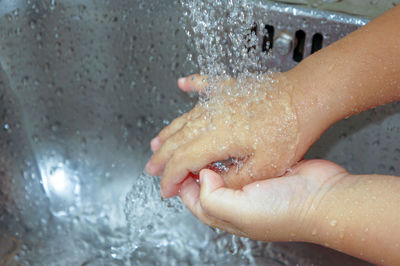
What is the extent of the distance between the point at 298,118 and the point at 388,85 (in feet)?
0.40

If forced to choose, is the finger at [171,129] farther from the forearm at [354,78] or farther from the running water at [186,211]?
the forearm at [354,78]

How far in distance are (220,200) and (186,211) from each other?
264 millimetres

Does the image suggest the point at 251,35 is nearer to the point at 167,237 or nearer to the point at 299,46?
the point at 299,46

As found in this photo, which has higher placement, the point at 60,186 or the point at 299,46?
the point at 299,46

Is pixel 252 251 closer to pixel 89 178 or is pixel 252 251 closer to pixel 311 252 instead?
pixel 311 252

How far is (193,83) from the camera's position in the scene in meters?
0.69

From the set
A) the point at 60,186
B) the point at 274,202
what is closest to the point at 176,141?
the point at 274,202

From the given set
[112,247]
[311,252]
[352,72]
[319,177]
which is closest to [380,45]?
[352,72]

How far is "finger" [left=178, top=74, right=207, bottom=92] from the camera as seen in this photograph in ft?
2.24

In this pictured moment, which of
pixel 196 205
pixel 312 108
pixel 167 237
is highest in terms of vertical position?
pixel 312 108

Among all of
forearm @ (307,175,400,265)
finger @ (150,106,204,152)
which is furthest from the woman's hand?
finger @ (150,106,204,152)

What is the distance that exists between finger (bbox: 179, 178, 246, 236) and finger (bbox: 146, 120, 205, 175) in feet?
0.15

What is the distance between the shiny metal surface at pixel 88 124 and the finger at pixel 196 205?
0.17 m

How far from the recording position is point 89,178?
800 millimetres
